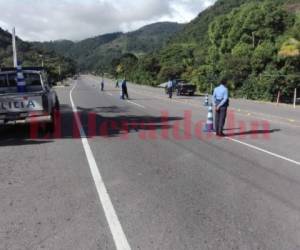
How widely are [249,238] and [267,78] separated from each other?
34.3 metres

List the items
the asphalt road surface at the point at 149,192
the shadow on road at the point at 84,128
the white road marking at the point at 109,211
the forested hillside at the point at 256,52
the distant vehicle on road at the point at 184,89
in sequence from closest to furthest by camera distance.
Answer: the white road marking at the point at 109,211
the asphalt road surface at the point at 149,192
the shadow on road at the point at 84,128
the forested hillside at the point at 256,52
the distant vehicle on road at the point at 184,89

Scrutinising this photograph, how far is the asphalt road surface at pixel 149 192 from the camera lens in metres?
5.49

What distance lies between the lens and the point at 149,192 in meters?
7.43

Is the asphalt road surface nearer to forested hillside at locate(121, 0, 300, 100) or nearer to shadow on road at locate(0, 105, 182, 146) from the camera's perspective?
shadow on road at locate(0, 105, 182, 146)

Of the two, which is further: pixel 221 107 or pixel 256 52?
pixel 256 52

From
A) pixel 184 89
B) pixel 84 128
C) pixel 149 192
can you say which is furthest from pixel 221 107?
pixel 184 89

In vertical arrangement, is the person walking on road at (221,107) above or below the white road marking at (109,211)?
above

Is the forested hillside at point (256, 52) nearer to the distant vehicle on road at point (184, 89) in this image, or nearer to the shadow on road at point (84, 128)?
the distant vehicle on road at point (184, 89)

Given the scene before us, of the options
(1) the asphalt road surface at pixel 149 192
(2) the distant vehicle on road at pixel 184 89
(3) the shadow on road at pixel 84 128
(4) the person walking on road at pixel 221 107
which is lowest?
(2) the distant vehicle on road at pixel 184 89

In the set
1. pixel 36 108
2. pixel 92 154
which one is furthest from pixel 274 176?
pixel 36 108

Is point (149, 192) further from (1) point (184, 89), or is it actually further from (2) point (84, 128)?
(1) point (184, 89)

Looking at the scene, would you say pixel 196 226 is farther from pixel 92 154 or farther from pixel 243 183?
pixel 92 154

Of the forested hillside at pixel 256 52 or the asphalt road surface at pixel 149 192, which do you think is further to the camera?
the forested hillside at pixel 256 52

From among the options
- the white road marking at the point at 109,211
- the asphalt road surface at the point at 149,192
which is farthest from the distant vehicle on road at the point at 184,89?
the white road marking at the point at 109,211
